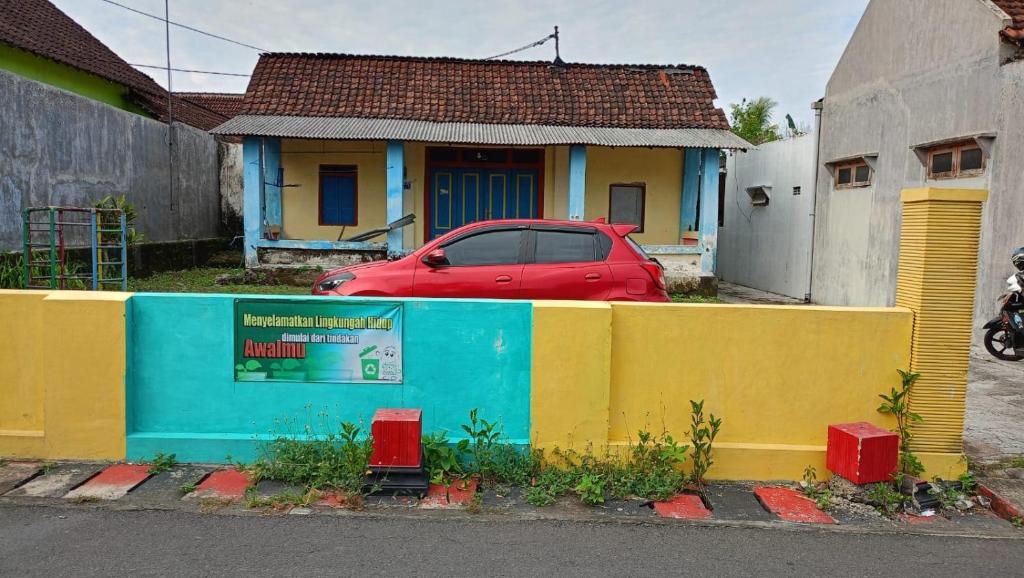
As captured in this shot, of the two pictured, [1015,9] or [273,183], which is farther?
[273,183]

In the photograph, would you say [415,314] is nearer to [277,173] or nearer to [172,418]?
[172,418]

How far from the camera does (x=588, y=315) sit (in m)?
4.88

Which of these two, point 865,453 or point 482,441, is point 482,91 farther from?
point 865,453

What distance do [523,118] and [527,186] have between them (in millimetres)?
1629

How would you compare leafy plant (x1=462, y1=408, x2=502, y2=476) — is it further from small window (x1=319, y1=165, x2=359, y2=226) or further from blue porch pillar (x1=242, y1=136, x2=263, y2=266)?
small window (x1=319, y1=165, x2=359, y2=226)

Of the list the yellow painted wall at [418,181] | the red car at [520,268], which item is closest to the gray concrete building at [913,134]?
the yellow painted wall at [418,181]

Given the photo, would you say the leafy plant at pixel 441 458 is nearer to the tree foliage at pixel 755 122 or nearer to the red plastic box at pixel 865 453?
the red plastic box at pixel 865 453

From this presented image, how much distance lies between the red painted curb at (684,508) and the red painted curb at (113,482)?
3.32 meters

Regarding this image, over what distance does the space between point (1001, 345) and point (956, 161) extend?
2.78m

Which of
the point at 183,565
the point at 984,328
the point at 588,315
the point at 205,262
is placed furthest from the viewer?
the point at 205,262

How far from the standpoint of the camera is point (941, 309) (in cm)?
491

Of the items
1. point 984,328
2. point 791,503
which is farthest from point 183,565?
point 984,328

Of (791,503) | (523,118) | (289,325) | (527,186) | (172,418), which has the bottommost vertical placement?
(791,503)

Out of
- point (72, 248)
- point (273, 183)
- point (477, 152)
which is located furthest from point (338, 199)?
point (72, 248)
